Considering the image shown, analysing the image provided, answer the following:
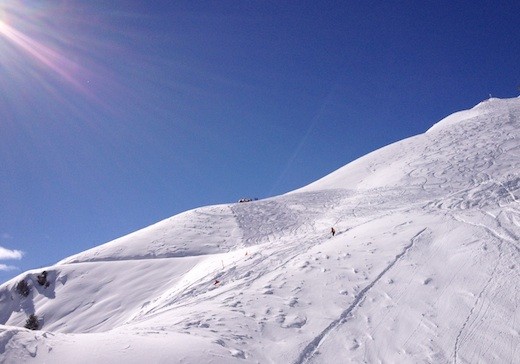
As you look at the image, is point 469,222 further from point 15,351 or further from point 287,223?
point 15,351

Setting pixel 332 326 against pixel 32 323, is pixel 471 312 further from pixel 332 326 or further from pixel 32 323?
pixel 32 323

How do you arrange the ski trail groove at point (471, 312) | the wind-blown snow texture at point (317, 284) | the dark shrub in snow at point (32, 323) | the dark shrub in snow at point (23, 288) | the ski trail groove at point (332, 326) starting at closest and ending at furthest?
the ski trail groove at point (471, 312), the wind-blown snow texture at point (317, 284), the ski trail groove at point (332, 326), the dark shrub in snow at point (32, 323), the dark shrub in snow at point (23, 288)

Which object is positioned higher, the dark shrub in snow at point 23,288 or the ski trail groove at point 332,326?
the dark shrub in snow at point 23,288

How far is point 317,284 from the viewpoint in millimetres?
10234

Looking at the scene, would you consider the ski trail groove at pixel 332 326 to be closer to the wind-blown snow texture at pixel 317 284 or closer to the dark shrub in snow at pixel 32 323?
the wind-blown snow texture at pixel 317 284

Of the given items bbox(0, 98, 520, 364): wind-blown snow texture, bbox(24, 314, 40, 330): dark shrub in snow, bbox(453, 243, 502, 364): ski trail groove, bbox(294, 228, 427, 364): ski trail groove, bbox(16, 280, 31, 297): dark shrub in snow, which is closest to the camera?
bbox(453, 243, 502, 364): ski trail groove

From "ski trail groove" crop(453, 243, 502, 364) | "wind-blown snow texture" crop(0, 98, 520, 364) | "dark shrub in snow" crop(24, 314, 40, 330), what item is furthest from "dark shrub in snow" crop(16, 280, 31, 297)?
"ski trail groove" crop(453, 243, 502, 364)

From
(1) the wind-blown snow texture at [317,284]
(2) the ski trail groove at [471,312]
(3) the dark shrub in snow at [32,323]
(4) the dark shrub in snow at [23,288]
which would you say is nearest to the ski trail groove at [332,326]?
(1) the wind-blown snow texture at [317,284]

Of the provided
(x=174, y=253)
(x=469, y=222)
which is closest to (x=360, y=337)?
(x=469, y=222)

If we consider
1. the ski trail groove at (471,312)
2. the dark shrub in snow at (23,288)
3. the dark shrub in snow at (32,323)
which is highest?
the dark shrub in snow at (23,288)

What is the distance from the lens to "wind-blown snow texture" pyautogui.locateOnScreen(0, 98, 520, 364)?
6508 millimetres

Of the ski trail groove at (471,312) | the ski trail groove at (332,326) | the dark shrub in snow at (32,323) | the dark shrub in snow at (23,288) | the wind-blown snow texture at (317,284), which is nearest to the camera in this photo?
the ski trail groove at (471,312)

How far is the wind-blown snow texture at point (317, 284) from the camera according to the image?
21.4ft

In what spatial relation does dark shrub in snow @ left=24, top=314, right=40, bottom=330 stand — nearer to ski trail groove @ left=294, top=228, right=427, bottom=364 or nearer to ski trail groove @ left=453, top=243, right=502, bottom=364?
ski trail groove @ left=294, top=228, right=427, bottom=364
